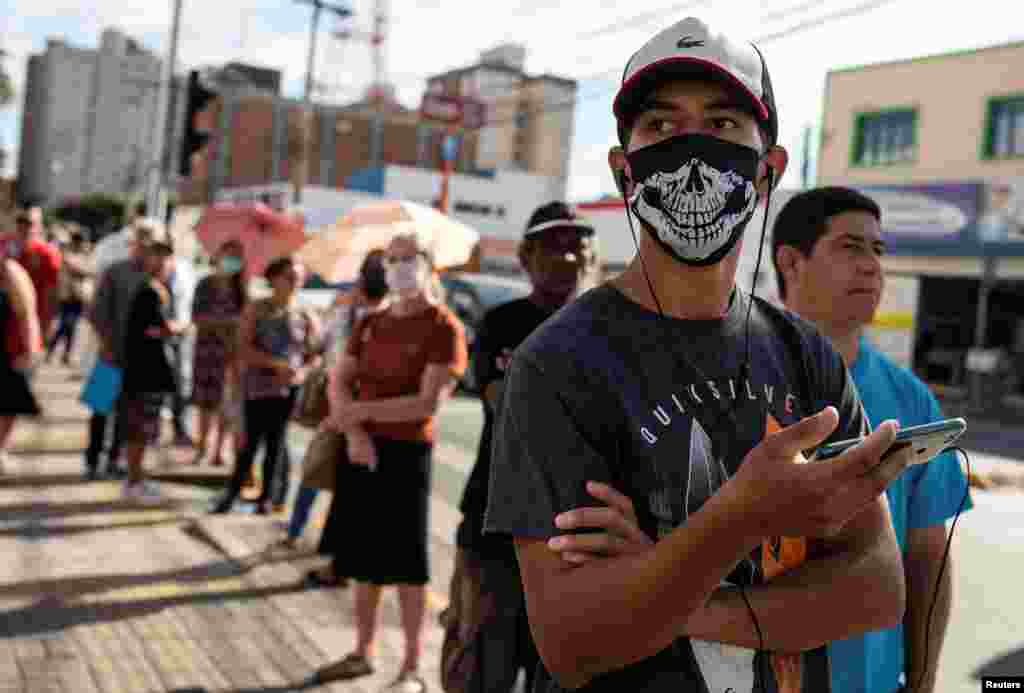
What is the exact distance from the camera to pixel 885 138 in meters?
25.6

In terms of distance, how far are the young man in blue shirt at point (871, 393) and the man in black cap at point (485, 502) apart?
3.09ft

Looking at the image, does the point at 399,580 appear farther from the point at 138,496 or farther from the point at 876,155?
the point at 876,155

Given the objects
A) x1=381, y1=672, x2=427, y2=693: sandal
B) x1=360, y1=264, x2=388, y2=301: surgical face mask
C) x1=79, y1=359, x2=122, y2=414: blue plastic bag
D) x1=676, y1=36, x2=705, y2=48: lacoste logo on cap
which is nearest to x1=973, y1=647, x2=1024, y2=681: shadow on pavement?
x1=676, y1=36, x2=705, y2=48: lacoste logo on cap

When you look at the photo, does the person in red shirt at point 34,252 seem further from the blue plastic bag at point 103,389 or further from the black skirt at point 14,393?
the black skirt at point 14,393

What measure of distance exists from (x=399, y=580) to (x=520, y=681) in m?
0.91

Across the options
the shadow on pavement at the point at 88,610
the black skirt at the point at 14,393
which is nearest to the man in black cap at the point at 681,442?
the shadow on pavement at the point at 88,610

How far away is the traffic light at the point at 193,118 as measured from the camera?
45.2 ft

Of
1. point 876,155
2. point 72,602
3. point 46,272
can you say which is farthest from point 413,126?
point 72,602

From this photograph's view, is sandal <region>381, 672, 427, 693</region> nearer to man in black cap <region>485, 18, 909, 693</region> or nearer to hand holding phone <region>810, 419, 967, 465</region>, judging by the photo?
man in black cap <region>485, 18, 909, 693</region>

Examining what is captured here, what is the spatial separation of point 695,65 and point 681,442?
564 millimetres

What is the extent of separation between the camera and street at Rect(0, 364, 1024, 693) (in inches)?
114

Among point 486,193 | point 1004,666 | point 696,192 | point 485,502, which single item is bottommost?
point 1004,666

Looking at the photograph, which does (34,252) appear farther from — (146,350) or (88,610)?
(88,610)

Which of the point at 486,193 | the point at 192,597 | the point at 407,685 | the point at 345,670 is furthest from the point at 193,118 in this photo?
the point at 486,193
